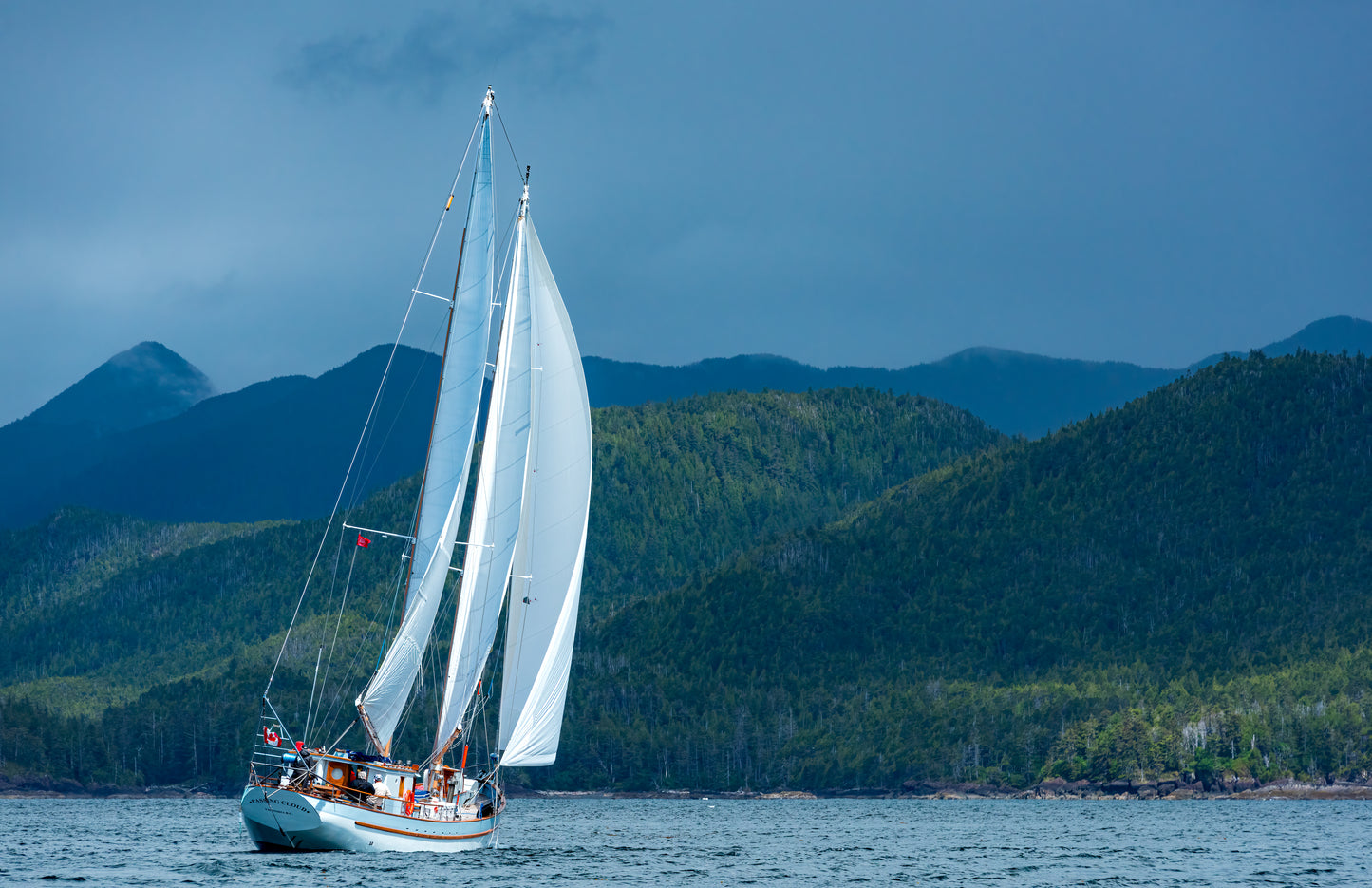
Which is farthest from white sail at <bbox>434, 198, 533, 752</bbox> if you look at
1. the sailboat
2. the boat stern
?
the boat stern

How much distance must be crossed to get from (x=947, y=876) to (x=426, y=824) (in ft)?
87.1

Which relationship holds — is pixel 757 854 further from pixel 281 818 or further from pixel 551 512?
pixel 281 818

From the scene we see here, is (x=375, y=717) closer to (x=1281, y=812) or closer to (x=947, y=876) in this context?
(x=947, y=876)

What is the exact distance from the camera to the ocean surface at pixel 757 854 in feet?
226

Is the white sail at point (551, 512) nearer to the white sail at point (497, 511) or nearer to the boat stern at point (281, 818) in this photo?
the white sail at point (497, 511)

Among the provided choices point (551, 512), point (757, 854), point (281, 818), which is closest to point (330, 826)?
point (281, 818)

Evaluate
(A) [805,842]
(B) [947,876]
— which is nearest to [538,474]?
(B) [947,876]

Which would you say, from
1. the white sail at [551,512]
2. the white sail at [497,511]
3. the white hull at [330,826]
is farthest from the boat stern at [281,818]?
the white sail at [551,512]

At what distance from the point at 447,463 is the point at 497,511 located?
3023mm

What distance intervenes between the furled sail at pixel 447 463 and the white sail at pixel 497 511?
1021 mm

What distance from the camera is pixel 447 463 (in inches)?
2554

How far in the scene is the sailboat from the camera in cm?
6375

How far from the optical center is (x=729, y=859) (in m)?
89.3

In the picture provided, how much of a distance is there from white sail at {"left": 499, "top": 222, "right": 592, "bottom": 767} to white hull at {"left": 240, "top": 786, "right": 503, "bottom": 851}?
4375 millimetres
